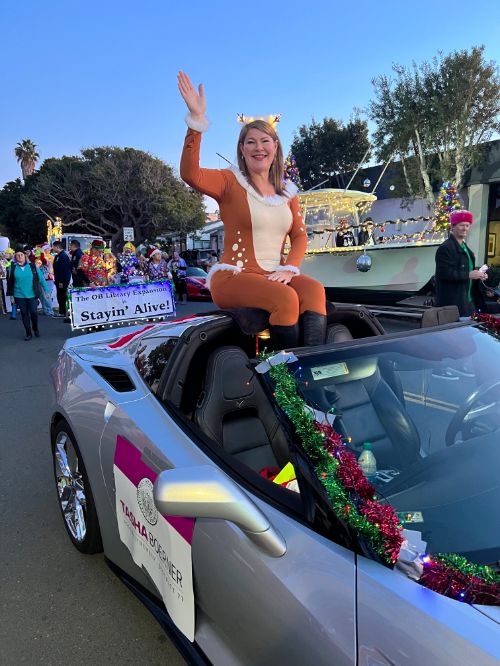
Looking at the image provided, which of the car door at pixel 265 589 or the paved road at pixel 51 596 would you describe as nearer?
the car door at pixel 265 589

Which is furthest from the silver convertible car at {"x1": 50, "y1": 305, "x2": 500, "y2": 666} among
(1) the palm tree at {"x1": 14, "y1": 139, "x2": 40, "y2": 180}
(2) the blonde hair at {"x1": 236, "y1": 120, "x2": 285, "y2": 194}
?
(1) the palm tree at {"x1": 14, "y1": 139, "x2": 40, "y2": 180}

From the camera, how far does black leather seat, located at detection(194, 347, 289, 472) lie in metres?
2.06

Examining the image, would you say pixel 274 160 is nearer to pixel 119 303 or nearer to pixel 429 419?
pixel 429 419

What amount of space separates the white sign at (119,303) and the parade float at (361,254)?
468 cm

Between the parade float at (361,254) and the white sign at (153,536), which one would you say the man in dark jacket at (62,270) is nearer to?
the parade float at (361,254)

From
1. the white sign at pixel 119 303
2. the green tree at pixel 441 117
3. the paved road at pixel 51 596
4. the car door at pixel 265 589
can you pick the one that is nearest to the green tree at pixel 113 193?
the green tree at pixel 441 117

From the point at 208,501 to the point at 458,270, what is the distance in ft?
14.5

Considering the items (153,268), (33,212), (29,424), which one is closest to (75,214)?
(33,212)

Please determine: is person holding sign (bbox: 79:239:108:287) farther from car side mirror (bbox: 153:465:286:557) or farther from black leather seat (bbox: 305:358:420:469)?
car side mirror (bbox: 153:465:286:557)

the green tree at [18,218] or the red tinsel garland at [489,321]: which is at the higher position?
the green tree at [18,218]

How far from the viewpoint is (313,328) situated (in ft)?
8.20

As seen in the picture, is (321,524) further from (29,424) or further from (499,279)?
(499,279)

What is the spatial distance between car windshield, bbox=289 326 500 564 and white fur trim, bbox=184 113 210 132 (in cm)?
157

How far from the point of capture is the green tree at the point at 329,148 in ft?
Result: 109
